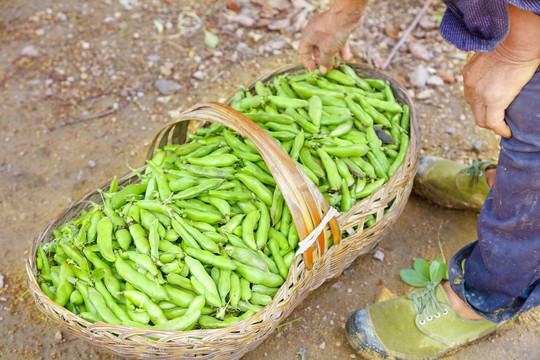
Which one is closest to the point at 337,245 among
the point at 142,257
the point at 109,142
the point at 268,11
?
the point at 142,257

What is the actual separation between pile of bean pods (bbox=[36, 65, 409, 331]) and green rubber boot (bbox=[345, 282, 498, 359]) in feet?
1.93

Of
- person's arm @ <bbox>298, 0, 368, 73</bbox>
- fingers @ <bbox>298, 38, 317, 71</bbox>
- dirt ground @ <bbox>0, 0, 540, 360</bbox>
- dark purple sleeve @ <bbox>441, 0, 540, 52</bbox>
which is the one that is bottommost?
dirt ground @ <bbox>0, 0, 540, 360</bbox>

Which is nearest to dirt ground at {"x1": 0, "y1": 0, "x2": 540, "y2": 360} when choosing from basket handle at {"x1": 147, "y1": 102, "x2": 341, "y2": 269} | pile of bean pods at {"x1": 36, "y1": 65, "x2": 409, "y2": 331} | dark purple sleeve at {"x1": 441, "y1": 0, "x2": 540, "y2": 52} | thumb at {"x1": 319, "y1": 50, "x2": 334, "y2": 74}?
pile of bean pods at {"x1": 36, "y1": 65, "x2": 409, "y2": 331}

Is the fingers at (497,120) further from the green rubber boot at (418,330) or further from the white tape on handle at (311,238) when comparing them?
the green rubber boot at (418,330)

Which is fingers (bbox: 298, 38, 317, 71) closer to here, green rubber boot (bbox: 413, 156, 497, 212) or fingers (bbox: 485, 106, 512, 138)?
green rubber boot (bbox: 413, 156, 497, 212)

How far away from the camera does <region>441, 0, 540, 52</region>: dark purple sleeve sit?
137 cm

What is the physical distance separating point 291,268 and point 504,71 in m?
1.08

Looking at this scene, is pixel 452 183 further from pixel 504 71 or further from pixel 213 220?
pixel 213 220

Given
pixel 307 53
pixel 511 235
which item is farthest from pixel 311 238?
pixel 307 53

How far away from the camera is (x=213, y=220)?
201 centimetres

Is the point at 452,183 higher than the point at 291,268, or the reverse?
the point at 291,268

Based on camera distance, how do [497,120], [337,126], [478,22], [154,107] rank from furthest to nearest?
[154,107] < [337,126] < [497,120] < [478,22]

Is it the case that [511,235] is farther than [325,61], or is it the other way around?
[325,61]

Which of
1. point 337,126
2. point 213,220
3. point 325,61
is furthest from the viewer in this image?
point 325,61
